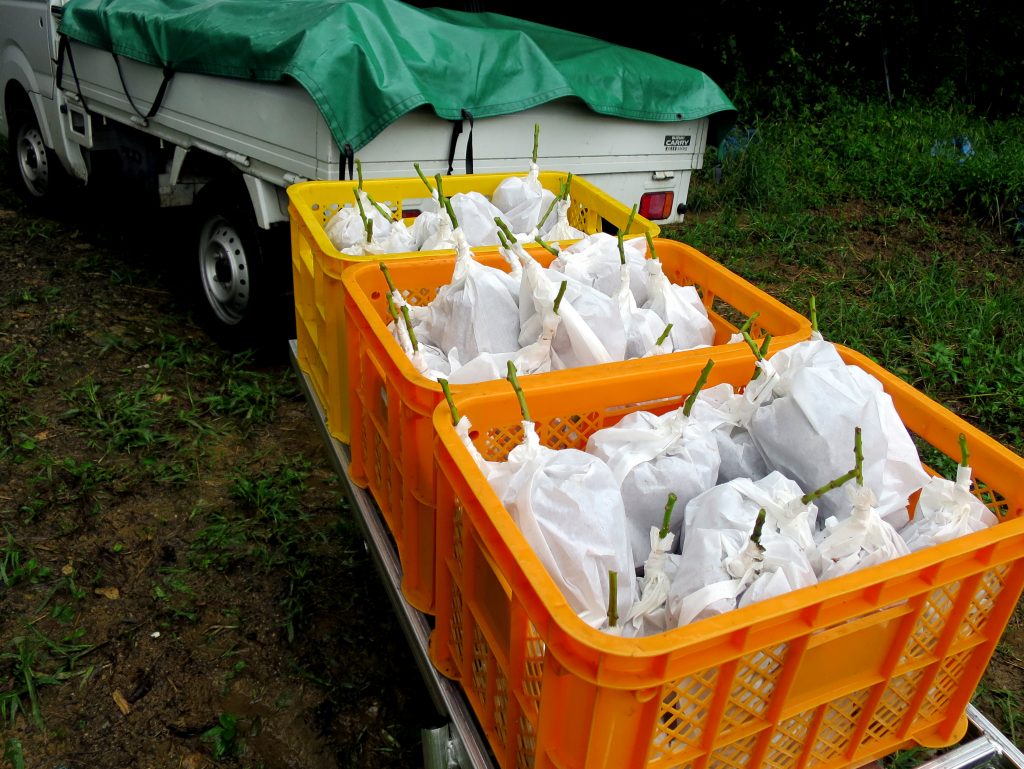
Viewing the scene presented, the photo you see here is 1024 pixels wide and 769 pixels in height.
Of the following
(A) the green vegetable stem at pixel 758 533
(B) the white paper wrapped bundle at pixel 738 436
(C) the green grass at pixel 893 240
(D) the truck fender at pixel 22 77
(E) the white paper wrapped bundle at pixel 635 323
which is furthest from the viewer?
(D) the truck fender at pixel 22 77

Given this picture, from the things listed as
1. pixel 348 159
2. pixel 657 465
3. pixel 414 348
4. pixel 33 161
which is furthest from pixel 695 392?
pixel 33 161

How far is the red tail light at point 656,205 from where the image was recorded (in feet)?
11.9

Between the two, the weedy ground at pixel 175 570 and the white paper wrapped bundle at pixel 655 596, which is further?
the weedy ground at pixel 175 570

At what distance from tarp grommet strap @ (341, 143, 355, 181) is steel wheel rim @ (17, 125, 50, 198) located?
3.26m

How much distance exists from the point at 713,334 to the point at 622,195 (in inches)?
69.9

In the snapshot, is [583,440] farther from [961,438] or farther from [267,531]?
[267,531]

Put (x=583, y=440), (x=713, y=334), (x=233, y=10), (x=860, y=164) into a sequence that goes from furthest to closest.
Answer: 1. (x=860, y=164)
2. (x=233, y=10)
3. (x=713, y=334)
4. (x=583, y=440)

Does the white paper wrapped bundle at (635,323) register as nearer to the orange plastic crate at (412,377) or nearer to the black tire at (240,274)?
the orange plastic crate at (412,377)

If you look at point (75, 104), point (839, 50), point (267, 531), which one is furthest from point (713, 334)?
point (839, 50)

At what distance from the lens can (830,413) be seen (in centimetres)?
134

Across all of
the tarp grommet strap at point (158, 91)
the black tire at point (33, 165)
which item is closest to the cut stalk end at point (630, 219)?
the tarp grommet strap at point (158, 91)

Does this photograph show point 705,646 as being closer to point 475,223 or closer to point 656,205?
point 475,223

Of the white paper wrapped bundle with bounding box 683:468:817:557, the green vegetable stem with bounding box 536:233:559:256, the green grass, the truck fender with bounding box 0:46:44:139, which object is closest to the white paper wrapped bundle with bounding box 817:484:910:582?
the white paper wrapped bundle with bounding box 683:468:817:557

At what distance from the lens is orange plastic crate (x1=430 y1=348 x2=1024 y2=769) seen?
0.96 meters
